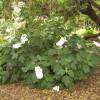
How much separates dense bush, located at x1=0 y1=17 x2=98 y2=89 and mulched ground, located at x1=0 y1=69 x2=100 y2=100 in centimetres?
12

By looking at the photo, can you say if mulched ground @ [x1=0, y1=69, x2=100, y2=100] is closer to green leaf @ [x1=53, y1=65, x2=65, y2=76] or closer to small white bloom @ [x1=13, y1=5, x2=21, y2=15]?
green leaf @ [x1=53, y1=65, x2=65, y2=76]

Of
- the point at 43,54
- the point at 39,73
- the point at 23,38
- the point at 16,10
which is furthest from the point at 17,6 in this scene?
the point at 39,73

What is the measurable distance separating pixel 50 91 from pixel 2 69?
3.11 feet

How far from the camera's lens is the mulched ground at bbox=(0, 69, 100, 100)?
4969 millimetres

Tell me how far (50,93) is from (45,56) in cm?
58

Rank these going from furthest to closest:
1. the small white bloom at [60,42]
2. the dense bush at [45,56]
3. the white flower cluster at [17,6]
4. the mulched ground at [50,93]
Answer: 1. the white flower cluster at [17,6]
2. the small white bloom at [60,42]
3. the dense bush at [45,56]
4. the mulched ground at [50,93]

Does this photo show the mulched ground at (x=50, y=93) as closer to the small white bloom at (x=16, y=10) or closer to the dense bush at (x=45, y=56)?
the dense bush at (x=45, y=56)

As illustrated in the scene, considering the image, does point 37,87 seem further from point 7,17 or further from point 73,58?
point 7,17

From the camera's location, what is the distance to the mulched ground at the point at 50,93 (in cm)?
497

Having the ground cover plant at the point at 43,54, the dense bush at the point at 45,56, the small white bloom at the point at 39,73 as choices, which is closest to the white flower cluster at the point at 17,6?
the ground cover plant at the point at 43,54

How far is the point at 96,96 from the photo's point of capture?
5.01 metres

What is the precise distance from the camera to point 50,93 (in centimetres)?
506

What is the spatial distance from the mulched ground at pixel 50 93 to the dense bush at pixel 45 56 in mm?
117

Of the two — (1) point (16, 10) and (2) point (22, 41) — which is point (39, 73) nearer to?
(2) point (22, 41)
